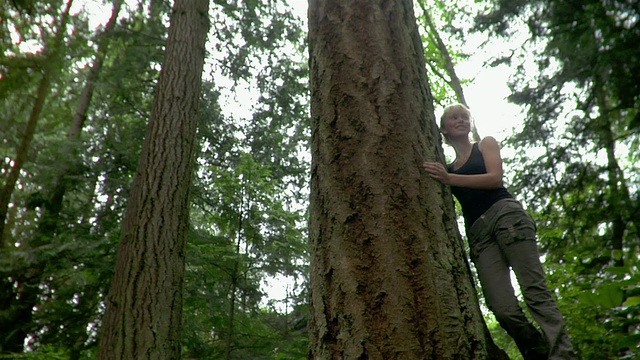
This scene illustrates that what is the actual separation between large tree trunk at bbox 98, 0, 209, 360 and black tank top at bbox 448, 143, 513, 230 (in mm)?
3103

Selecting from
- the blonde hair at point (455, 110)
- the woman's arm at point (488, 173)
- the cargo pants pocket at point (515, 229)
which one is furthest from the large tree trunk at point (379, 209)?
the cargo pants pocket at point (515, 229)

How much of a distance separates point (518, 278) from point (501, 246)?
185 millimetres

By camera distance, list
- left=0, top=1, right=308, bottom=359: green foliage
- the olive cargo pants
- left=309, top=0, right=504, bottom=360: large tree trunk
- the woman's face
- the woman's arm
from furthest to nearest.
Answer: left=0, top=1, right=308, bottom=359: green foliage, the woman's face, the olive cargo pants, the woman's arm, left=309, top=0, right=504, bottom=360: large tree trunk

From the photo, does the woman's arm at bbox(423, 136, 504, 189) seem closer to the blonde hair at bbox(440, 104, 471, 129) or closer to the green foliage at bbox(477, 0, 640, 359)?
the blonde hair at bbox(440, 104, 471, 129)

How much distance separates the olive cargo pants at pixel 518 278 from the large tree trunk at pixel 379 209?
888 mm

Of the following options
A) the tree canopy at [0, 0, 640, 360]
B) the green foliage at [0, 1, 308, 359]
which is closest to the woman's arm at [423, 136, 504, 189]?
the tree canopy at [0, 0, 640, 360]

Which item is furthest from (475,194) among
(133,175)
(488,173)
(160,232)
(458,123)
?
(133,175)

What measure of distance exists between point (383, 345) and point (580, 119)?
6.03 metres

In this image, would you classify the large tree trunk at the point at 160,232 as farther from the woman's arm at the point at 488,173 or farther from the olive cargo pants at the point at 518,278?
the woman's arm at the point at 488,173

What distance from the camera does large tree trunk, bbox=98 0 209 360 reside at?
4.09 m

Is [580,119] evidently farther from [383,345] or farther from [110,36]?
[110,36]

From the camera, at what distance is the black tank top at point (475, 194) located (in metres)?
2.43

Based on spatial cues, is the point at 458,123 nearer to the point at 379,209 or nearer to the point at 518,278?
the point at 518,278

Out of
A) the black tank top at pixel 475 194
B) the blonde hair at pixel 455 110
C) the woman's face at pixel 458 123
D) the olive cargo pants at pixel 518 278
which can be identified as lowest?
the olive cargo pants at pixel 518 278
